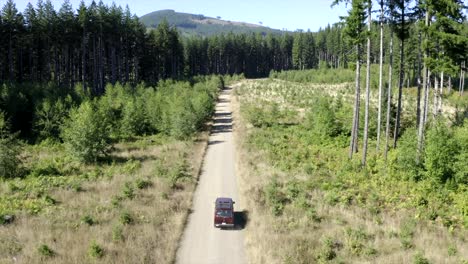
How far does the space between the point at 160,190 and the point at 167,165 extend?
6.48 metres

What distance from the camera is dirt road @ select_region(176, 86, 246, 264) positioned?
1869 centimetres

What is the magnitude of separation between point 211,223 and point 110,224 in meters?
5.61

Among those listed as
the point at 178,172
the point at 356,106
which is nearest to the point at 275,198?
the point at 178,172

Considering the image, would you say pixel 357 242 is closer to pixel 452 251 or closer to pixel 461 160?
pixel 452 251

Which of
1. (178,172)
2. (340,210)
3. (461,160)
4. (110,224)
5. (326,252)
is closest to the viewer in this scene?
(326,252)

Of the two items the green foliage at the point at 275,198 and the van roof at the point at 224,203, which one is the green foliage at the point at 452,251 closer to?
the green foliage at the point at 275,198

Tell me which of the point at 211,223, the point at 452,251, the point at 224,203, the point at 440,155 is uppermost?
the point at 440,155

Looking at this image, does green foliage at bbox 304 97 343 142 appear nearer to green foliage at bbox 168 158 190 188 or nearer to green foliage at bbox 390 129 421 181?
green foliage at bbox 390 129 421 181

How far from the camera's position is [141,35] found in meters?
87.1

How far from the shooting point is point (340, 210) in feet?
78.5

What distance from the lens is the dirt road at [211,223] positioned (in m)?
18.7

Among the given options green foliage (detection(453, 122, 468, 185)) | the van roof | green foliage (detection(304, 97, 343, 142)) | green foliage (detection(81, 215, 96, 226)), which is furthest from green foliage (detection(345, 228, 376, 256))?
A: green foliage (detection(304, 97, 343, 142))

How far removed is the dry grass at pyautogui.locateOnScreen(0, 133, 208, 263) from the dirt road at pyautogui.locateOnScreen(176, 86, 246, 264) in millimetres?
641

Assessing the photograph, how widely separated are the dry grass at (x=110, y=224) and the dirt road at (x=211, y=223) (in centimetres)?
64
